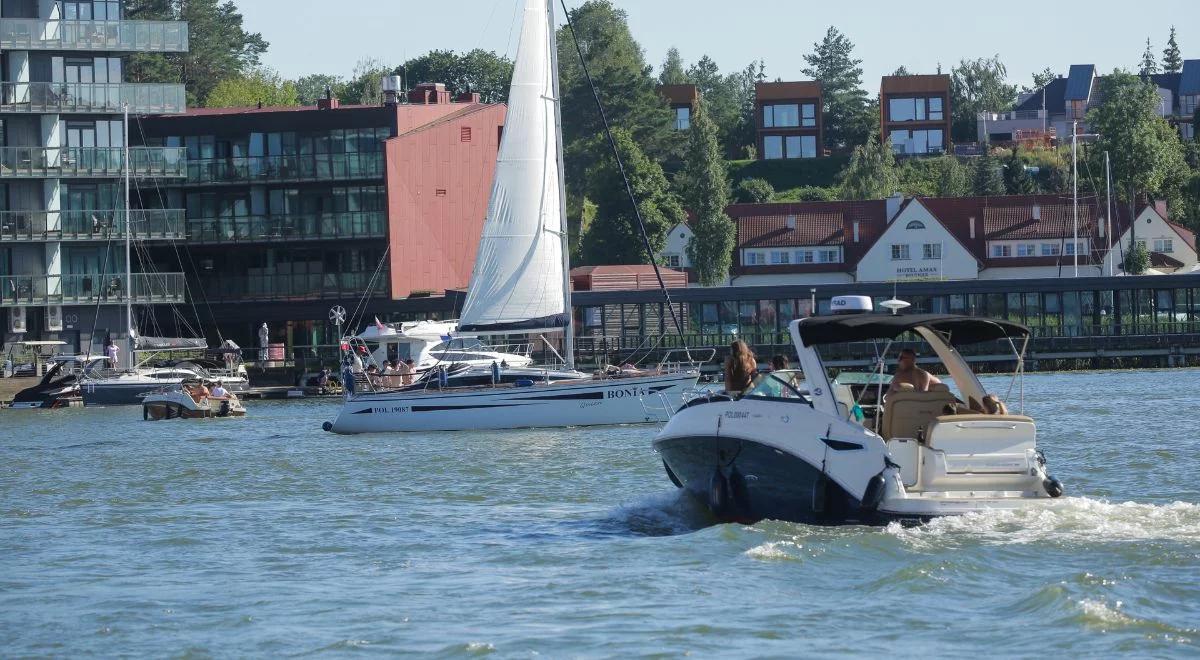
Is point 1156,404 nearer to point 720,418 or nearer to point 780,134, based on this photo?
point 720,418

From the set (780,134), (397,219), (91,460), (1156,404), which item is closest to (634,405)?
(91,460)

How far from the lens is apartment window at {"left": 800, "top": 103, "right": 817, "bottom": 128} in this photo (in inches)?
5797

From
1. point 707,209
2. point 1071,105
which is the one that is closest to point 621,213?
point 707,209

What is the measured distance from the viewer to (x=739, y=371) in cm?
2200

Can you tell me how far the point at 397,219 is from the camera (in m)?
77.9

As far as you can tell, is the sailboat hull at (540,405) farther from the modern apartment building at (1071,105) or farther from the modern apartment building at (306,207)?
the modern apartment building at (1071,105)

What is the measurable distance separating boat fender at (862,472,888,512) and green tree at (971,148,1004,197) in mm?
113443

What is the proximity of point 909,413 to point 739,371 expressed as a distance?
2.55 m

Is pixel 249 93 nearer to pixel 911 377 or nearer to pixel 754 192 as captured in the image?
pixel 754 192

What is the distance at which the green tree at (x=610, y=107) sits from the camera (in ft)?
397

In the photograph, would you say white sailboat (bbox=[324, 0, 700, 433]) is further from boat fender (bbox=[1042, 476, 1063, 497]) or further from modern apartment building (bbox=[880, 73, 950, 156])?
modern apartment building (bbox=[880, 73, 950, 156])

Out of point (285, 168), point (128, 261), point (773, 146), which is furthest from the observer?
point (773, 146)

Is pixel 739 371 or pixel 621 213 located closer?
pixel 739 371

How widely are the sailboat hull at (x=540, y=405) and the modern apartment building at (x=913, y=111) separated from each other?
350 ft
